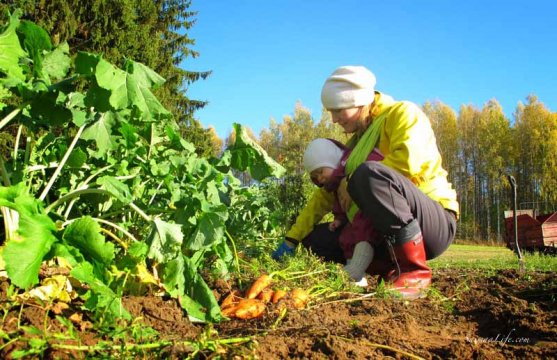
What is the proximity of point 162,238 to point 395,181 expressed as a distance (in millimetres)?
1458

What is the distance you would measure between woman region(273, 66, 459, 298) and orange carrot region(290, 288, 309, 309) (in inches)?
25.2

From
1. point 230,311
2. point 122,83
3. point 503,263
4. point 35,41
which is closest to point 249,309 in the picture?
point 230,311

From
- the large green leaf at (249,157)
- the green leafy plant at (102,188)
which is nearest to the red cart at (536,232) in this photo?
the large green leaf at (249,157)

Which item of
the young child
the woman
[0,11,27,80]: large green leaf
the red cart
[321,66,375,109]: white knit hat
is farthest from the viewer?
the red cart

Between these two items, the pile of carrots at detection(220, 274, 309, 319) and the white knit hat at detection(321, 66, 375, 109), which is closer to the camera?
the pile of carrots at detection(220, 274, 309, 319)

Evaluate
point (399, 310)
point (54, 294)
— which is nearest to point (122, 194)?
point (54, 294)

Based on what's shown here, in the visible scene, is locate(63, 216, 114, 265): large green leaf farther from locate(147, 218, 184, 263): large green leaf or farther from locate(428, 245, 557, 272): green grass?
locate(428, 245, 557, 272): green grass

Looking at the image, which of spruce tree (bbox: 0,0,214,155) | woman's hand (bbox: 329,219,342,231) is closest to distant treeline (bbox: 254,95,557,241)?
spruce tree (bbox: 0,0,214,155)

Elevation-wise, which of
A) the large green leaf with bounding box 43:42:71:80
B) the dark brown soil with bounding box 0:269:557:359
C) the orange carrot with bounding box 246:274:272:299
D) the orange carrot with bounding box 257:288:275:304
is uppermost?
the large green leaf with bounding box 43:42:71:80

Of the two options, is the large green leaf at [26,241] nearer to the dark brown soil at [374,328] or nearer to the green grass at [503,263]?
the dark brown soil at [374,328]

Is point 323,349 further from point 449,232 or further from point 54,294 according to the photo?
point 449,232

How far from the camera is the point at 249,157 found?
2.74 meters

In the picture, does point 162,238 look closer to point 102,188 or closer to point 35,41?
point 102,188

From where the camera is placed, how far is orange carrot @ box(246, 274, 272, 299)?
7.42ft
